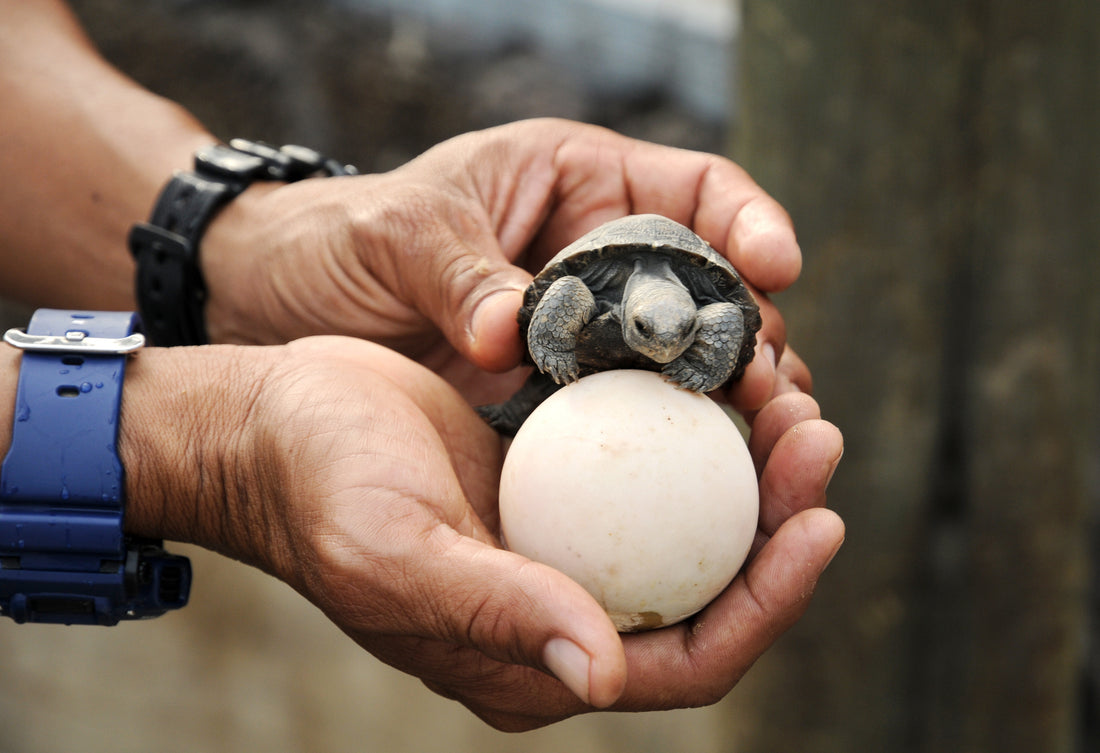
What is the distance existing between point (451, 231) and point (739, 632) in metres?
1.24

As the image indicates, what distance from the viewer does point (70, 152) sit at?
9.91 ft

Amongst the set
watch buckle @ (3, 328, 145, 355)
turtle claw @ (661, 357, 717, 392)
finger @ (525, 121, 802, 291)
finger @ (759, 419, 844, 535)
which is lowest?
watch buckle @ (3, 328, 145, 355)

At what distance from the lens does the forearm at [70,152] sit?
2.99 meters

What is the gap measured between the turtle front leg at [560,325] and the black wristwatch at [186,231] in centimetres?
127

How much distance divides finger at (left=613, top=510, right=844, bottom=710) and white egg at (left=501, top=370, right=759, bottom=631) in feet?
0.20

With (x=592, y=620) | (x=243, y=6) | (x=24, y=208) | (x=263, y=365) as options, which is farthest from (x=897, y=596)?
(x=243, y=6)

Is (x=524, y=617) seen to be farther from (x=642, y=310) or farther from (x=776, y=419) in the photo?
(x=776, y=419)

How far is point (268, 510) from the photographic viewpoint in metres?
1.92

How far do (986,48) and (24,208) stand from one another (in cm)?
309

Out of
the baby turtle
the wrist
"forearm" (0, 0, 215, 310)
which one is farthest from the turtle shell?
"forearm" (0, 0, 215, 310)

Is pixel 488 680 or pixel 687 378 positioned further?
pixel 687 378

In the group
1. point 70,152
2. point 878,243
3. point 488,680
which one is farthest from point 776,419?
point 70,152

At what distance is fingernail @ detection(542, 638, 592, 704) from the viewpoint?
1465mm

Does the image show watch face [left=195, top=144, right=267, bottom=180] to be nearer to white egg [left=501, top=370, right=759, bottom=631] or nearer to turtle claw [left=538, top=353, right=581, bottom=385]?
turtle claw [left=538, top=353, right=581, bottom=385]
